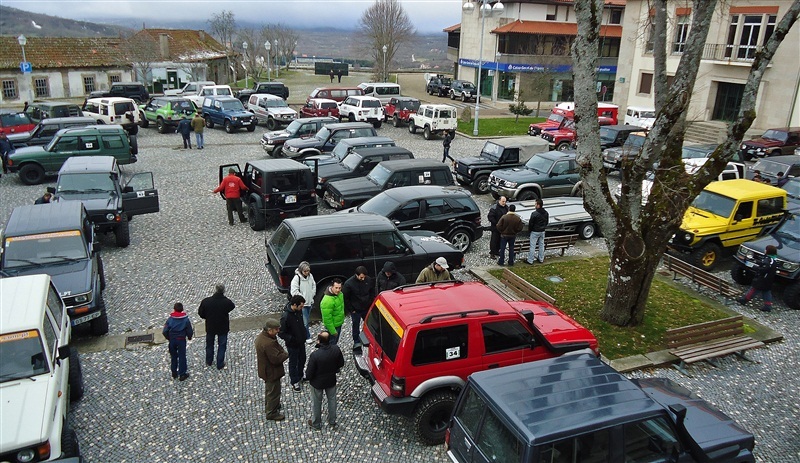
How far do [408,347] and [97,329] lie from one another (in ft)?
19.7

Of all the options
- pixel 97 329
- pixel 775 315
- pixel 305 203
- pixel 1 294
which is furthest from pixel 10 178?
pixel 775 315

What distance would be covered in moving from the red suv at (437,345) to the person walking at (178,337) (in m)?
2.68

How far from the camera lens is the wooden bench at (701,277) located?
11773 millimetres

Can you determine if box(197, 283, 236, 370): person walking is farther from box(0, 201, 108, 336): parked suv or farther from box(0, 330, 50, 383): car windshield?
box(0, 201, 108, 336): parked suv

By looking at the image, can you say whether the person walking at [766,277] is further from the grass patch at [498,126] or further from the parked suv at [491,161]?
the grass patch at [498,126]

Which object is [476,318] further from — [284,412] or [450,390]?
[284,412]

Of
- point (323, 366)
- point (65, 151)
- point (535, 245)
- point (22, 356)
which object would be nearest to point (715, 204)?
point (535, 245)

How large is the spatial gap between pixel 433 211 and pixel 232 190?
5.66m

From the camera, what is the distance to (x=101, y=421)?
Answer: 759 centimetres

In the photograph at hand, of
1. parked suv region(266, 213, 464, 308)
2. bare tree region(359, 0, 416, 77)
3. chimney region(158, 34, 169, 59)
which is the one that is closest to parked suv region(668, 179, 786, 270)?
parked suv region(266, 213, 464, 308)

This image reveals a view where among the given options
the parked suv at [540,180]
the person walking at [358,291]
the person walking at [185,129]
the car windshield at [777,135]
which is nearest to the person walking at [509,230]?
the parked suv at [540,180]

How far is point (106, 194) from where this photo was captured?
14.4m

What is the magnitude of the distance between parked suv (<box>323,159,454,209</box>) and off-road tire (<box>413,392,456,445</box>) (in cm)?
893

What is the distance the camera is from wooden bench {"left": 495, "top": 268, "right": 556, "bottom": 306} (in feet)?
34.8
